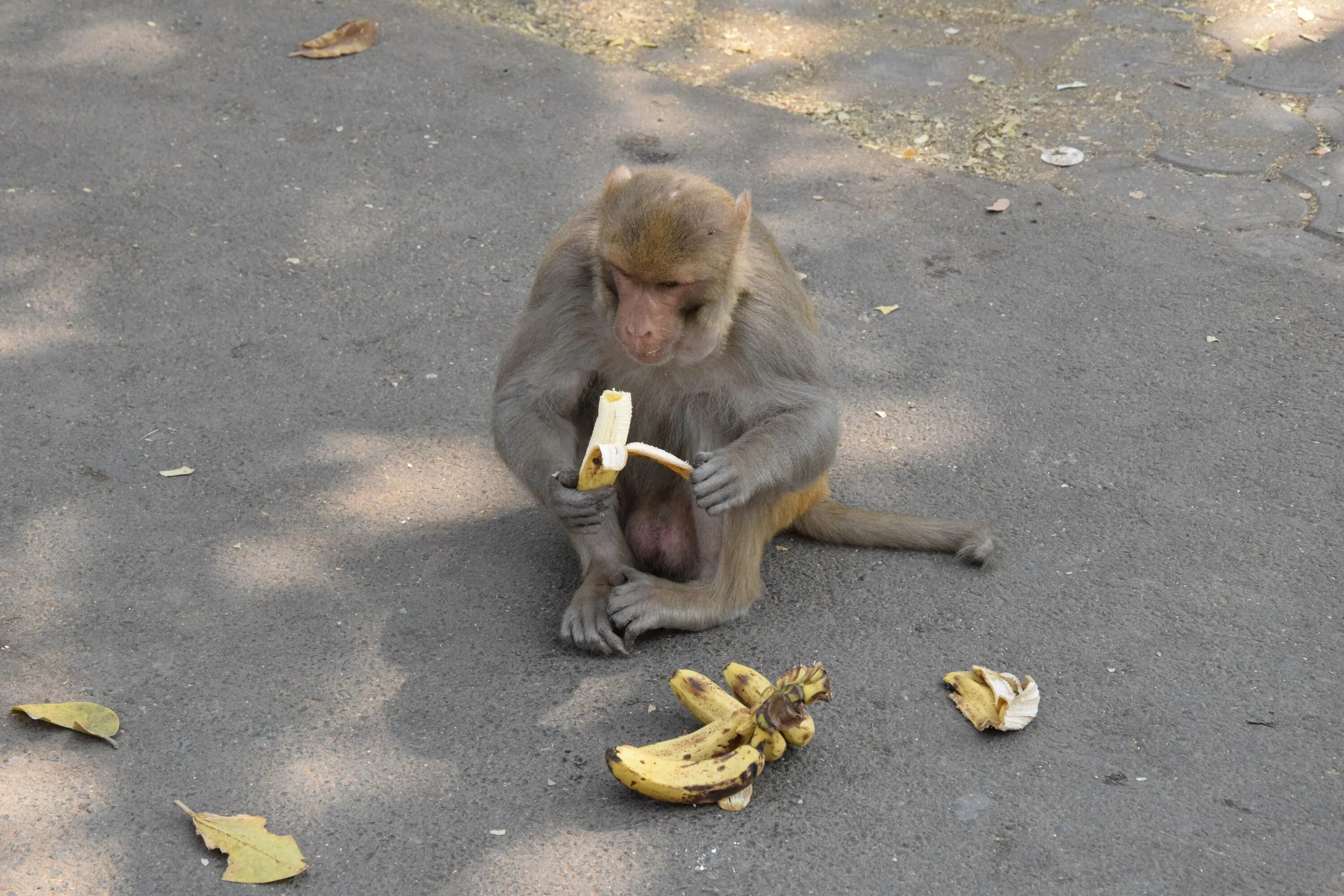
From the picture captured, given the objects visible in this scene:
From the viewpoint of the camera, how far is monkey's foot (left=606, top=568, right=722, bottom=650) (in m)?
3.30

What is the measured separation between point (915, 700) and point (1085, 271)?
254 cm

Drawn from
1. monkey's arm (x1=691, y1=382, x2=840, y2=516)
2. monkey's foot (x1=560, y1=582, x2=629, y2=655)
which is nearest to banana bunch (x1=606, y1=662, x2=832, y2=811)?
monkey's foot (x1=560, y1=582, x2=629, y2=655)

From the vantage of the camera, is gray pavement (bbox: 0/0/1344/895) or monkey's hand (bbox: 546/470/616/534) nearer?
gray pavement (bbox: 0/0/1344/895)

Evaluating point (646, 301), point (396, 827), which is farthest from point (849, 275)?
point (396, 827)

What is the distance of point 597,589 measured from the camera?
11.2 feet

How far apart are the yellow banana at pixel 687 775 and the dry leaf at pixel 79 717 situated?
112 centimetres

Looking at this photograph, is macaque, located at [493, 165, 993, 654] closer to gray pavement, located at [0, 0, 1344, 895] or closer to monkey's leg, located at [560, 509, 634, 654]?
monkey's leg, located at [560, 509, 634, 654]

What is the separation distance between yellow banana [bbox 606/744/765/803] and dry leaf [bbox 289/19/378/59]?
4.50 metres

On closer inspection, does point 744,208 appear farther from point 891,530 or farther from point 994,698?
point 994,698

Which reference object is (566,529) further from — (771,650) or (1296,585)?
(1296,585)

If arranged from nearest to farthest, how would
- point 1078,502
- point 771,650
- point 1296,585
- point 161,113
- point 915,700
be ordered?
point 915,700 → point 771,650 → point 1296,585 → point 1078,502 → point 161,113

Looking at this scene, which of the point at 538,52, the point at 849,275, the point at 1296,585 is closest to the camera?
the point at 1296,585

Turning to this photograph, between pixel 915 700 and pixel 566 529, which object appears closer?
pixel 915 700

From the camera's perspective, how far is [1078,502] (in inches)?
154
